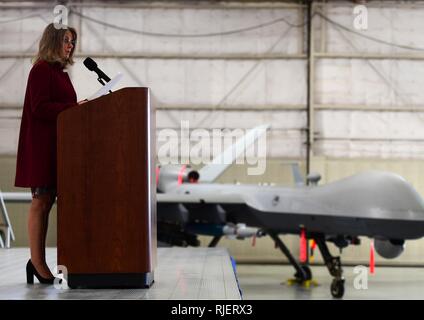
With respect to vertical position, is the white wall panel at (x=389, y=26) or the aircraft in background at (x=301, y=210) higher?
the white wall panel at (x=389, y=26)

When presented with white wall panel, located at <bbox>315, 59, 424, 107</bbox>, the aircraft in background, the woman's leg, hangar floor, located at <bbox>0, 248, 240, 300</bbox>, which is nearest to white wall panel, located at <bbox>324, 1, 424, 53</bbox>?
white wall panel, located at <bbox>315, 59, 424, 107</bbox>

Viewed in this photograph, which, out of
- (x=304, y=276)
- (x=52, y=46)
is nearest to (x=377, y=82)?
(x=304, y=276)

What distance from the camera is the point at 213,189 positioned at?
44.5 ft

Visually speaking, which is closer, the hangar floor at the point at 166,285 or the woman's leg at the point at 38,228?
the hangar floor at the point at 166,285

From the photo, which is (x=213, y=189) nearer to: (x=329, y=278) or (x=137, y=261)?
(x=329, y=278)

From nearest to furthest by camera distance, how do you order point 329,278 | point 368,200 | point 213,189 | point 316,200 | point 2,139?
point 368,200 < point 316,200 < point 213,189 < point 329,278 < point 2,139

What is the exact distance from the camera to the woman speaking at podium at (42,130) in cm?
353

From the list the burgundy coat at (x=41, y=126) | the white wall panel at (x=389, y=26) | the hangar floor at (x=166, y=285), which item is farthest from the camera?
the white wall panel at (x=389, y=26)

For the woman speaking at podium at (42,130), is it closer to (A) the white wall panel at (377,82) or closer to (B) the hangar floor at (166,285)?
(B) the hangar floor at (166,285)

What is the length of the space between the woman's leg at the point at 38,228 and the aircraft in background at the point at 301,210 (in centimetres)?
789

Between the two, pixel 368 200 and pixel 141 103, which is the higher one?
pixel 141 103

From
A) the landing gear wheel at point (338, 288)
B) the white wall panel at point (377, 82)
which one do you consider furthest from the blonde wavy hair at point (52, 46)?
the white wall panel at point (377, 82)

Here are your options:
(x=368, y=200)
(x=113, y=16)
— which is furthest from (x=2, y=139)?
(x=368, y=200)

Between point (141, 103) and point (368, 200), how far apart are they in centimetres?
822
